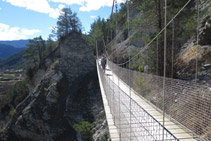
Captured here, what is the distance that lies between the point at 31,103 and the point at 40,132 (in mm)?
2456

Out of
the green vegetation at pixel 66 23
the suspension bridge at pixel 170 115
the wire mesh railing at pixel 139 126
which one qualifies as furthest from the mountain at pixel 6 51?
the wire mesh railing at pixel 139 126

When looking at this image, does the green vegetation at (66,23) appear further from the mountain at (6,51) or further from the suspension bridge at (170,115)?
the mountain at (6,51)

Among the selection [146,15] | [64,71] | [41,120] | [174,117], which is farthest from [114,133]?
[64,71]

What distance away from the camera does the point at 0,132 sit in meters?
15.0

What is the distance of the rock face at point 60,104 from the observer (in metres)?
14.0

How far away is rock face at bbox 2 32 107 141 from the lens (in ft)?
46.0

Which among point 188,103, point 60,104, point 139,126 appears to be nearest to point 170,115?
point 188,103

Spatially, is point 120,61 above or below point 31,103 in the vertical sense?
above

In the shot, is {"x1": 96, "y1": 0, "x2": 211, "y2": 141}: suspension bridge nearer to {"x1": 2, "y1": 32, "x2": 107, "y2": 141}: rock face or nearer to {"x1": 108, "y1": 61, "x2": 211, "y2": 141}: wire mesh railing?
{"x1": 108, "y1": 61, "x2": 211, "y2": 141}: wire mesh railing

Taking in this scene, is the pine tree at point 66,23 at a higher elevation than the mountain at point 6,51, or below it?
below

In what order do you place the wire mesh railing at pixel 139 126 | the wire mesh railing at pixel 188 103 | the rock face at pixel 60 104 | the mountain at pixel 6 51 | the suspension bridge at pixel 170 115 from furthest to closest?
the mountain at pixel 6 51 < the rock face at pixel 60 104 < the wire mesh railing at pixel 188 103 < the suspension bridge at pixel 170 115 < the wire mesh railing at pixel 139 126

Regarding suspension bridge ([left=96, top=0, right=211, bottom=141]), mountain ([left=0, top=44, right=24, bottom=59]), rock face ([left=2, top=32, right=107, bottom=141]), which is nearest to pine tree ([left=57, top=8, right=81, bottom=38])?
rock face ([left=2, top=32, right=107, bottom=141])

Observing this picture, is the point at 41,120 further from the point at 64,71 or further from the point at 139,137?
the point at 139,137

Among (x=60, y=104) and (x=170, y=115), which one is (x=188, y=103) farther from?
(x=60, y=104)
